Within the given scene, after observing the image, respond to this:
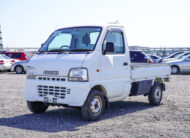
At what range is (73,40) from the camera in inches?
297

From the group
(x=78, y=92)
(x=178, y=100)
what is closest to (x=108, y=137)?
(x=78, y=92)

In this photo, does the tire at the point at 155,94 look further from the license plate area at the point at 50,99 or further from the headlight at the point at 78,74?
the license plate area at the point at 50,99

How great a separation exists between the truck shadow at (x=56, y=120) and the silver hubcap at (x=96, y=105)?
293 millimetres

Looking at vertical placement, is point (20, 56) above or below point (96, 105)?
above

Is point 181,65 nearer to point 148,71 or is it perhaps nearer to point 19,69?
point 19,69

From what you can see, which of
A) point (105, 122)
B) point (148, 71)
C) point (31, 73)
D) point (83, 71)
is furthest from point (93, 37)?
point (148, 71)

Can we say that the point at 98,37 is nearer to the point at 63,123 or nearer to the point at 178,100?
the point at 63,123

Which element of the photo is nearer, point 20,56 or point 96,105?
point 96,105

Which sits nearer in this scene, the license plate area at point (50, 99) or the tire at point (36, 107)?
the license plate area at point (50, 99)

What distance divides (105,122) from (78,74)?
1.24m

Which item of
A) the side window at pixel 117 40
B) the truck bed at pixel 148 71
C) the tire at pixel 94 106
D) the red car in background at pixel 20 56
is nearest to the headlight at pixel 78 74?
the tire at pixel 94 106

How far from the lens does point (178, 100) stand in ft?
33.0

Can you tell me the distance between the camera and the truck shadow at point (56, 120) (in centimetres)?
630

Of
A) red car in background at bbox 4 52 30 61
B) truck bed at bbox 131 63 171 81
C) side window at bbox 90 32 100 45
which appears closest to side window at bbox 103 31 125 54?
side window at bbox 90 32 100 45
